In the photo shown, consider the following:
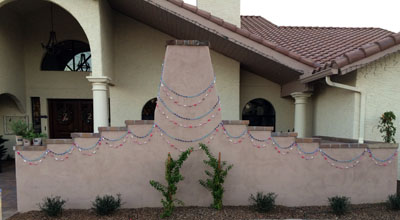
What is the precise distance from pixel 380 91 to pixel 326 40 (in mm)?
2871

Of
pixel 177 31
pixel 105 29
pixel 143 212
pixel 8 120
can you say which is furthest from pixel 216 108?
pixel 8 120

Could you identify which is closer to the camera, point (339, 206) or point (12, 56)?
point (339, 206)

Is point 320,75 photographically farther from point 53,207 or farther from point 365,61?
point 53,207

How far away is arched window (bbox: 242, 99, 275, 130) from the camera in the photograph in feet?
27.6

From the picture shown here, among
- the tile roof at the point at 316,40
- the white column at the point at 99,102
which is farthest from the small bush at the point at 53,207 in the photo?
the tile roof at the point at 316,40

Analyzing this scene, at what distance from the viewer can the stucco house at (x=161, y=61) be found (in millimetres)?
5398

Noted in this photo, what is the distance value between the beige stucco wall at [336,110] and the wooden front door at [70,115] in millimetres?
8538

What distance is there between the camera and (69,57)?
866 centimetres

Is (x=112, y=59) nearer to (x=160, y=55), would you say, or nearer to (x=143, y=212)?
(x=160, y=55)

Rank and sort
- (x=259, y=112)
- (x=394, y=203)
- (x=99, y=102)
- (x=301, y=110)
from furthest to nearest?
(x=259, y=112) → (x=301, y=110) → (x=99, y=102) → (x=394, y=203)

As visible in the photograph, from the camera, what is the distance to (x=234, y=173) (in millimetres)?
4430

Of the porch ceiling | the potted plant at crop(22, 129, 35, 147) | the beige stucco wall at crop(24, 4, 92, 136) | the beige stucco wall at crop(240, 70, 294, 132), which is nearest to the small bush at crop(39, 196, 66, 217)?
the potted plant at crop(22, 129, 35, 147)

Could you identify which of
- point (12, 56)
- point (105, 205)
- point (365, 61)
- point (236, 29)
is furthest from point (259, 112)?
point (12, 56)

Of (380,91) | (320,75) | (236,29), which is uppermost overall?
(236,29)
